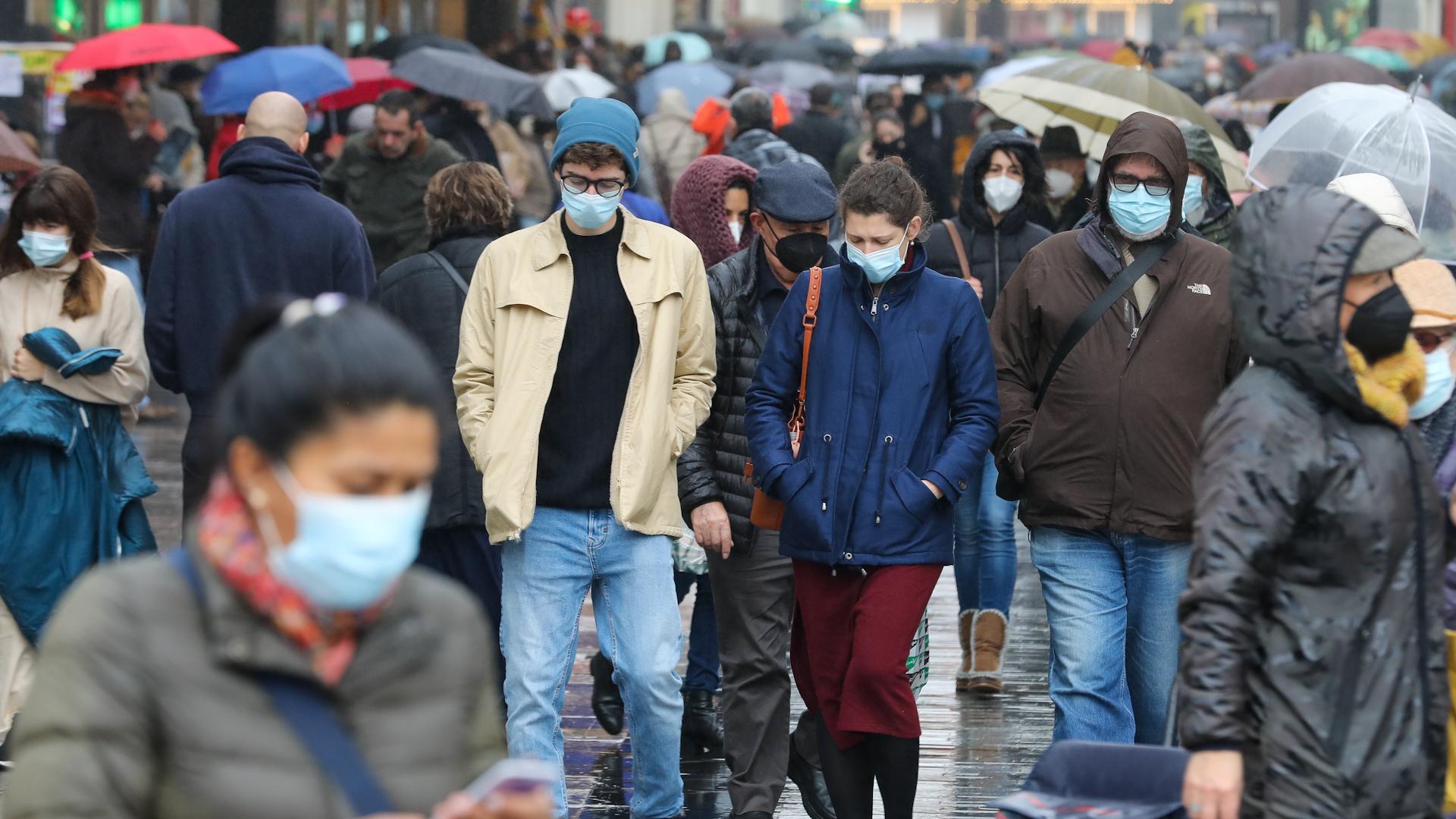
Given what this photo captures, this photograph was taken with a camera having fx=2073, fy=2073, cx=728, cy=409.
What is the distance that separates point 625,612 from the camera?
5.74m

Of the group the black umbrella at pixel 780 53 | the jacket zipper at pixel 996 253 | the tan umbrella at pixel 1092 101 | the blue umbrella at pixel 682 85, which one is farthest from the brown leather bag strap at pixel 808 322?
the black umbrella at pixel 780 53

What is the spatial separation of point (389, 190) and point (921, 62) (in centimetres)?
1220

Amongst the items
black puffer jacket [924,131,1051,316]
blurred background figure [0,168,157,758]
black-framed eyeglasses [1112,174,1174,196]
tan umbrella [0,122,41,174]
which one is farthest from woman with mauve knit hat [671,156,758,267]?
tan umbrella [0,122,41,174]

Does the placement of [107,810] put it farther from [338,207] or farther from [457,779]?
[338,207]

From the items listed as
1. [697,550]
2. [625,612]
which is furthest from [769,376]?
[697,550]

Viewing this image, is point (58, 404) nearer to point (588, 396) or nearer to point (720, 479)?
point (588, 396)

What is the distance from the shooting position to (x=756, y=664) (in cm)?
596

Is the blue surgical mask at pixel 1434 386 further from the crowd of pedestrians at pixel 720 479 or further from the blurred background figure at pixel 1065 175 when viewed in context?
the blurred background figure at pixel 1065 175

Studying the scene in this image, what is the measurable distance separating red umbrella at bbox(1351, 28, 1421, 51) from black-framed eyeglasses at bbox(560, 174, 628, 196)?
2802cm

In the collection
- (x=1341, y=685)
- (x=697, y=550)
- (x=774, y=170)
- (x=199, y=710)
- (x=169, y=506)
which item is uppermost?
(x=774, y=170)

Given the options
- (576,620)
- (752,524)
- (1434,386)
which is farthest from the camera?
(752,524)

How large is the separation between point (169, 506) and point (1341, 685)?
8.53m

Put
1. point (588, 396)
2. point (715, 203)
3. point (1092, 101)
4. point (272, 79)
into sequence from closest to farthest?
point (588, 396), point (715, 203), point (1092, 101), point (272, 79)

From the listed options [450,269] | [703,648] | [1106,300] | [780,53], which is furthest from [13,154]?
[780,53]
